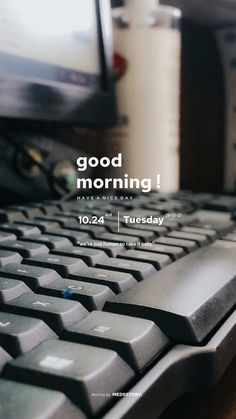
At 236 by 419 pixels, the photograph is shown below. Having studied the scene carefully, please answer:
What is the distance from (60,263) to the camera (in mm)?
286

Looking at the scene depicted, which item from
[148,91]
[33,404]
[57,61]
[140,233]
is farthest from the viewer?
[148,91]

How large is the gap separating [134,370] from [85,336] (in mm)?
23

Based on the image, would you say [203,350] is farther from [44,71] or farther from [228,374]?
[44,71]

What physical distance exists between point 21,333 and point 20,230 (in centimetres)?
17

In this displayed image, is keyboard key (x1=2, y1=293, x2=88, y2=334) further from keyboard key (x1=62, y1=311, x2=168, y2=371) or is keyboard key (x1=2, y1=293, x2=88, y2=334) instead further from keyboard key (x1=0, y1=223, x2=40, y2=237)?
keyboard key (x1=0, y1=223, x2=40, y2=237)

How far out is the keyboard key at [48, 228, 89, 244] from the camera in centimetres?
35

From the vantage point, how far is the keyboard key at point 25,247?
31cm

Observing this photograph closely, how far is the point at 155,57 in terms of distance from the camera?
0.68 m

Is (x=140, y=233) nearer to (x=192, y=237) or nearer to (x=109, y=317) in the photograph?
(x=192, y=237)

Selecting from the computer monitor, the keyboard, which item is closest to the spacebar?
the keyboard

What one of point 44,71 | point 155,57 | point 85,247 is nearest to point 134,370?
point 85,247

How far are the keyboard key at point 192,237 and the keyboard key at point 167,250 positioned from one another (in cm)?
3

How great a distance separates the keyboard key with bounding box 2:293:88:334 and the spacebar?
0.02 metres

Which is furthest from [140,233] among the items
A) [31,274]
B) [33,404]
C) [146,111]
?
[146,111]
